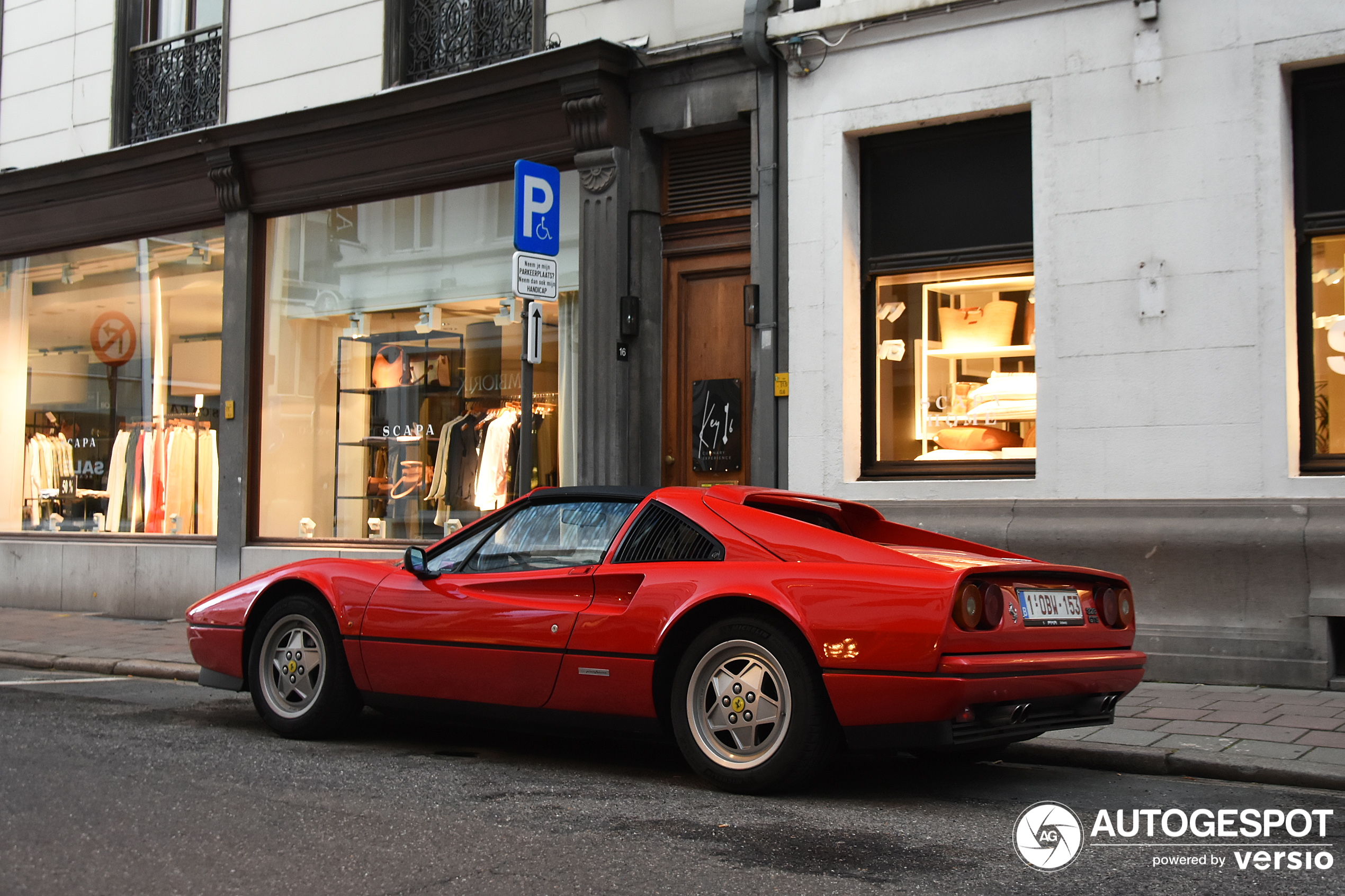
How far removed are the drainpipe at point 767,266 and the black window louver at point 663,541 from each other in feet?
15.2

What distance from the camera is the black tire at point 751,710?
5.00 metres

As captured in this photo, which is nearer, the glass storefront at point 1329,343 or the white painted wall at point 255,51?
the glass storefront at point 1329,343

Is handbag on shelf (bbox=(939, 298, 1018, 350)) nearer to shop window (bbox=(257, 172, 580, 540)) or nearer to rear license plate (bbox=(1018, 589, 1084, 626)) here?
shop window (bbox=(257, 172, 580, 540))

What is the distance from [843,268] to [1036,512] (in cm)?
243

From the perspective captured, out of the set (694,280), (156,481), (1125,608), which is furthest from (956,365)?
(156,481)

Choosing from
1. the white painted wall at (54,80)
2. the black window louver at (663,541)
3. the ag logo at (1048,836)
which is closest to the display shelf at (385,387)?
the white painted wall at (54,80)

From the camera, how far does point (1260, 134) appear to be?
8422mm

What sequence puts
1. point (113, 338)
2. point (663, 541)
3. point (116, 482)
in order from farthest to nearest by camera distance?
point (113, 338) < point (116, 482) < point (663, 541)

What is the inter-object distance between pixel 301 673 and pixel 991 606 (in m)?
3.49

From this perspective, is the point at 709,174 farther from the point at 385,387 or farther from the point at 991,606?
the point at 991,606

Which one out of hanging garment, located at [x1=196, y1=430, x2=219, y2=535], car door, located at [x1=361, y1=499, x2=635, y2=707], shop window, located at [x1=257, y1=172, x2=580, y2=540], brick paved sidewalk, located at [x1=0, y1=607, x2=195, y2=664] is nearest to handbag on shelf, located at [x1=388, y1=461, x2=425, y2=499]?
shop window, located at [x1=257, y1=172, x2=580, y2=540]

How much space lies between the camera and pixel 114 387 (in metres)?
15.4

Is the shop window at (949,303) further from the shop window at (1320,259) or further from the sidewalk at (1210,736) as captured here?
the sidewalk at (1210,736)

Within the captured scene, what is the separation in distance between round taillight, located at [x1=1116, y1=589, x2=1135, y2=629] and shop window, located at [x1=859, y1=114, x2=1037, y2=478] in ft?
12.8
